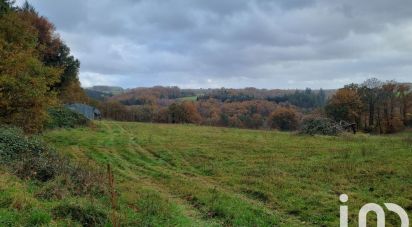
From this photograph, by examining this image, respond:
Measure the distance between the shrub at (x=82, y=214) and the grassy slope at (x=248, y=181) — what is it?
2.12 ft

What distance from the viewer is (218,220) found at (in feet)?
39.4

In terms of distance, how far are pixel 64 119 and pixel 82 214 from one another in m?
39.8

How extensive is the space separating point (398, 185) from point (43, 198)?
1351 centimetres

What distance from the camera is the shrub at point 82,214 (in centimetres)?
915

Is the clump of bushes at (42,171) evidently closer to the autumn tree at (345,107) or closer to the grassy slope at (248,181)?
the grassy slope at (248,181)

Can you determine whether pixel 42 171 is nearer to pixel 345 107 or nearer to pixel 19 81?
pixel 19 81

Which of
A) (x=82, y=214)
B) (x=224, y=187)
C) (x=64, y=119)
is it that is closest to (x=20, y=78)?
(x=224, y=187)

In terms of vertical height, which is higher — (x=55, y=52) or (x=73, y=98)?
(x=55, y=52)

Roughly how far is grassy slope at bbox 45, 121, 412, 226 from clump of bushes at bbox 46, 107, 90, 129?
14118mm

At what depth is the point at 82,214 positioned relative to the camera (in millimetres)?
9367

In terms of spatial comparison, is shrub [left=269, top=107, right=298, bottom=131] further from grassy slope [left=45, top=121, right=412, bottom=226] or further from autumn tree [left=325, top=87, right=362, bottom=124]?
grassy slope [left=45, top=121, right=412, bottom=226]

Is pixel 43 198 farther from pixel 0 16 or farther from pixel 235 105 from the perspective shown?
pixel 235 105

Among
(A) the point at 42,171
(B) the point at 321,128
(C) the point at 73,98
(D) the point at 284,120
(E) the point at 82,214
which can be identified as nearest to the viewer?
(E) the point at 82,214

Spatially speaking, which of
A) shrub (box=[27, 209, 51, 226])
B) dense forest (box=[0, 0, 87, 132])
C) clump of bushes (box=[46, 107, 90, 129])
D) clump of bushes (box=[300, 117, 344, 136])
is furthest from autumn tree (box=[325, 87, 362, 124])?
shrub (box=[27, 209, 51, 226])
